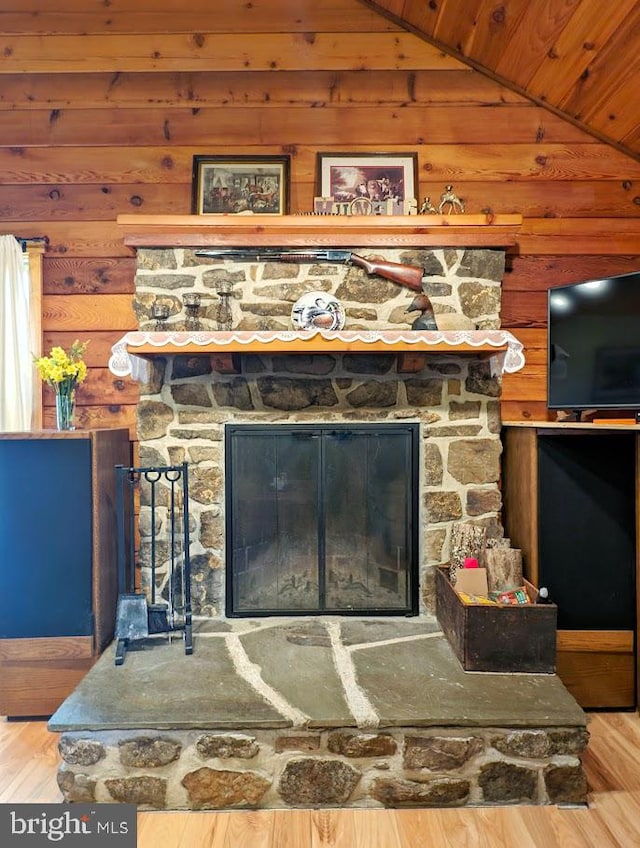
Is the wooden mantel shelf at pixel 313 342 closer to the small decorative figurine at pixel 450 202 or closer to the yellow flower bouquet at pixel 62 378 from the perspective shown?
the yellow flower bouquet at pixel 62 378

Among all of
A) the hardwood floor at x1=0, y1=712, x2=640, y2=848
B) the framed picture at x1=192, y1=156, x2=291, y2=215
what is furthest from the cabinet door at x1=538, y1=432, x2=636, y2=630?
the framed picture at x1=192, y1=156, x2=291, y2=215

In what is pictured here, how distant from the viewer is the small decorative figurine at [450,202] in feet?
8.27

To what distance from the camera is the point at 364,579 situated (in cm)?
252

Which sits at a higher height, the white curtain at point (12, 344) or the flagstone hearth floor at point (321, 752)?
the white curtain at point (12, 344)

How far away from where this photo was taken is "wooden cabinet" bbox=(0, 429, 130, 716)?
2240mm

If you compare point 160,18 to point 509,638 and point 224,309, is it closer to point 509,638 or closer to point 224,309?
point 224,309

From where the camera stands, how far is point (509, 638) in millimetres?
2010

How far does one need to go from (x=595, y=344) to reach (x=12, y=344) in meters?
2.62

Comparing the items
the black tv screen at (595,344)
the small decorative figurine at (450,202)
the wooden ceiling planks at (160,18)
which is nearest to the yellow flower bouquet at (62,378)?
the wooden ceiling planks at (160,18)

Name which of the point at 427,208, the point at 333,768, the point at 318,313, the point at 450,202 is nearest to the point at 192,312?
the point at 318,313

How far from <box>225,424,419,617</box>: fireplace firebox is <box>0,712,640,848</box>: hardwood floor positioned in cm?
86

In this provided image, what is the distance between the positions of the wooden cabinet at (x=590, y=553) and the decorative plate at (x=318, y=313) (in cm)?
94

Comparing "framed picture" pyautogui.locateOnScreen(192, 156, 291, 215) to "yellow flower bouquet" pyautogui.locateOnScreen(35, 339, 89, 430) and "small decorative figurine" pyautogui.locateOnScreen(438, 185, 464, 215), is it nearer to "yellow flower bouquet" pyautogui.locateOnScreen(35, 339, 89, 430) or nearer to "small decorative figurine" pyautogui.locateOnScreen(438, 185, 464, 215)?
"small decorative figurine" pyautogui.locateOnScreen(438, 185, 464, 215)

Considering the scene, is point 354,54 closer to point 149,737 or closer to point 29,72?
point 29,72
